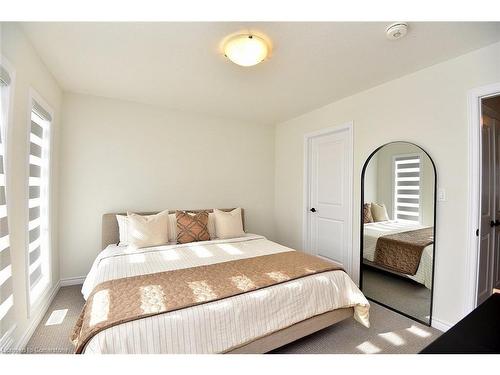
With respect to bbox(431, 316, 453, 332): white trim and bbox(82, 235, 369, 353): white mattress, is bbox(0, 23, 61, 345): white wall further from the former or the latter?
bbox(431, 316, 453, 332): white trim

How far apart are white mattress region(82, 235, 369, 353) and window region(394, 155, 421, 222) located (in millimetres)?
980

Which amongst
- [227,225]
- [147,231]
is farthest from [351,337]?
[147,231]

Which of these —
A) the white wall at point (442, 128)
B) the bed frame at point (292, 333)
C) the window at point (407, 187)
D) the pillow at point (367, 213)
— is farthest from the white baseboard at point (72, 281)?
the window at point (407, 187)

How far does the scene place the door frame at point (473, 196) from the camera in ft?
6.11

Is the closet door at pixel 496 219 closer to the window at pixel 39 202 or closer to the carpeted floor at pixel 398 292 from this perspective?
the carpeted floor at pixel 398 292

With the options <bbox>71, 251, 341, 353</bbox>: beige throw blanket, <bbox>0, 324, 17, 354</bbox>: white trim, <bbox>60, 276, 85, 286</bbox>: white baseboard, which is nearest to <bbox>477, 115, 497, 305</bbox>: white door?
<bbox>71, 251, 341, 353</bbox>: beige throw blanket

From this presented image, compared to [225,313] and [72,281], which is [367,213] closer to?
A: [225,313]

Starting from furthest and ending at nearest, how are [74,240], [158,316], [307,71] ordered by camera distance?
1. [74,240]
2. [307,71]
3. [158,316]

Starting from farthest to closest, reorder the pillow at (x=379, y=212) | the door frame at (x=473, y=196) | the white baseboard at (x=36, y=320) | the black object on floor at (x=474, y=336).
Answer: the pillow at (x=379, y=212) → the door frame at (x=473, y=196) → the white baseboard at (x=36, y=320) → the black object on floor at (x=474, y=336)

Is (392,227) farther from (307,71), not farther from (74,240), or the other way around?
(74,240)

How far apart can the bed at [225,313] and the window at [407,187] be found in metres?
0.97
